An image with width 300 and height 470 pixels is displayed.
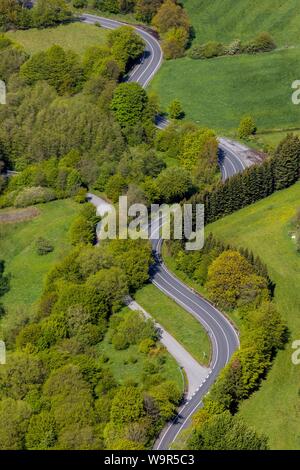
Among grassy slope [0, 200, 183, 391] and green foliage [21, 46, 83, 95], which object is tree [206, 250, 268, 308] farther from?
green foliage [21, 46, 83, 95]

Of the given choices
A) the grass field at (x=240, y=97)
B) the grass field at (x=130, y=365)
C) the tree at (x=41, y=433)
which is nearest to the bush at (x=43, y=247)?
the grass field at (x=130, y=365)

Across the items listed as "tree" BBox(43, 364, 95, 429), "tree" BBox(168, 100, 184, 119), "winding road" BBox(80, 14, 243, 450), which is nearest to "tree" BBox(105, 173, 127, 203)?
"winding road" BBox(80, 14, 243, 450)

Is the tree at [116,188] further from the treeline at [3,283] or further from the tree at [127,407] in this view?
the tree at [127,407]

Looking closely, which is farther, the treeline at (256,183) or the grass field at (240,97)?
the grass field at (240,97)

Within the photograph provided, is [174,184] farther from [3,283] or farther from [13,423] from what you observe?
[13,423]

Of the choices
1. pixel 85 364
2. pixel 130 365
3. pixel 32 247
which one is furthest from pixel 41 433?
pixel 32 247

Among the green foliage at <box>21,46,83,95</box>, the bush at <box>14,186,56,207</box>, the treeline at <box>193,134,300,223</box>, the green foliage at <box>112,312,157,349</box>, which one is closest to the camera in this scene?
the green foliage at <box>112,312,157,349</box>

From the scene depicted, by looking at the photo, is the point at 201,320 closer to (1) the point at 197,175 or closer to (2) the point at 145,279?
(2) the point at 145,279
